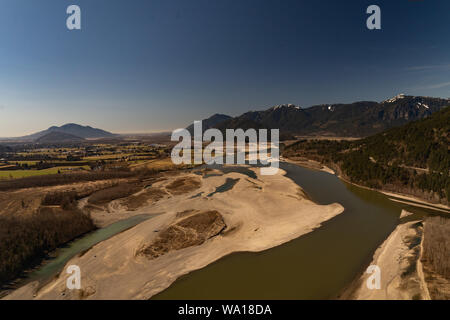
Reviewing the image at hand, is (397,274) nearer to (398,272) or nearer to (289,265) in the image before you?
(398,272)

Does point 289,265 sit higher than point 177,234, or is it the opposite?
point 177,234

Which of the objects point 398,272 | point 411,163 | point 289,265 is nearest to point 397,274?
point 398,272

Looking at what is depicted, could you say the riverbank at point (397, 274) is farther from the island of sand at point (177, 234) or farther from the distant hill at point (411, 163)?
the distant hill at point (411, 163)

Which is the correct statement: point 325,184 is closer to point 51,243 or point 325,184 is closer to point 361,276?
point 361,276

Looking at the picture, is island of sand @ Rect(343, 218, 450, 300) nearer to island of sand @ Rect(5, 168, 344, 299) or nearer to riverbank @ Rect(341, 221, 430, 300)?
riverbank @ Rect(341, 221, 430, 300)

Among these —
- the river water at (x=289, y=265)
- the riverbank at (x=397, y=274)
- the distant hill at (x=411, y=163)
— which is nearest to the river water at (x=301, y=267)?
the river water at (x=289, y=265)

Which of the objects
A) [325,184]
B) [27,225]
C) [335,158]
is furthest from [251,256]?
[335,158]

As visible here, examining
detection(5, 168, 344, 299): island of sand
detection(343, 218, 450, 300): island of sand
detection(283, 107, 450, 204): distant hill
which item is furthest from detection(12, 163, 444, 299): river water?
detection(283, 107, 450, 204): distant hill
